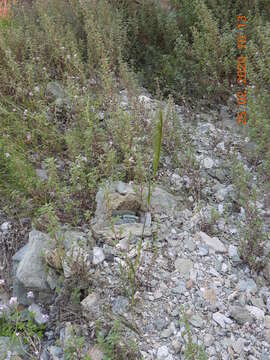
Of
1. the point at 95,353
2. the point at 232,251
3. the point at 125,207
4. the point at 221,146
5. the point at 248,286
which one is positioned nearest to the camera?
the point at 95,353

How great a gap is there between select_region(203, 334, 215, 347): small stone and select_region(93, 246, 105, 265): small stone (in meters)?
0.93

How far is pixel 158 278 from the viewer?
2.90 metres

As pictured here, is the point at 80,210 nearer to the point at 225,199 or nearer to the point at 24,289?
the point at 24,289

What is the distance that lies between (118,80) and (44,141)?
1568 millimetres

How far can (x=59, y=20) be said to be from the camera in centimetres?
539

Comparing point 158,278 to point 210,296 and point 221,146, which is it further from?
point 221,146

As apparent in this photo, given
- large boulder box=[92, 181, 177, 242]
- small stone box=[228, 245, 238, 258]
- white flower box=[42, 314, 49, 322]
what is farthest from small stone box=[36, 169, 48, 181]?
small stone box=[228, 245, 238, 258]

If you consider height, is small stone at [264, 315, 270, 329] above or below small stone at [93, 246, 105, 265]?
below

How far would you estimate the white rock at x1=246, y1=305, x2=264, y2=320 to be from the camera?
8.98 feet

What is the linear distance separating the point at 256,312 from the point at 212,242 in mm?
654
